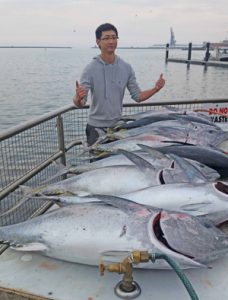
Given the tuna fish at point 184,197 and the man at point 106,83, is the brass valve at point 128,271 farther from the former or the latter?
the man at point 106,83

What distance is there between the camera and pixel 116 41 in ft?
13.8

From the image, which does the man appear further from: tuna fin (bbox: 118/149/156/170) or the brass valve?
the brass valve

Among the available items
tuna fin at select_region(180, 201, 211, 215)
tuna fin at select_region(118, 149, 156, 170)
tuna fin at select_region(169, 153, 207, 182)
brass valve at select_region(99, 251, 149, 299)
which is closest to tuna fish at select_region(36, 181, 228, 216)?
tuna fin at select_region(180, 201, 211, 215)

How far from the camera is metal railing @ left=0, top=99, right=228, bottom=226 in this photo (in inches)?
137

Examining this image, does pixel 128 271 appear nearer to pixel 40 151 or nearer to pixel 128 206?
pixel 128 206

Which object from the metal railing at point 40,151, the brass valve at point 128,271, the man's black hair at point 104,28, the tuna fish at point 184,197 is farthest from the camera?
the man's black hair at point 104,28

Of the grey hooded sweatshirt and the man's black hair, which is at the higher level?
the man's black hair

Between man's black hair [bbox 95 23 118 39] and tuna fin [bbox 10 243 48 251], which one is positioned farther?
man's black hair [bbox 95 23 118 39]

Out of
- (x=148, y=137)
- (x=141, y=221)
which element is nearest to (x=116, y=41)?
(x=148, y=137)

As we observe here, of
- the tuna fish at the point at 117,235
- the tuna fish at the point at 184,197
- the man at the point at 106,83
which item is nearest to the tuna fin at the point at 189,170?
the tuna fish at the point at 184,197

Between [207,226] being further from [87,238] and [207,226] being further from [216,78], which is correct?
[216,78]

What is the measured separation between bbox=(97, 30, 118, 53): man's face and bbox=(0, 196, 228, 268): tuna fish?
8.15 feet

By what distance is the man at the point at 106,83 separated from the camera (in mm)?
4195

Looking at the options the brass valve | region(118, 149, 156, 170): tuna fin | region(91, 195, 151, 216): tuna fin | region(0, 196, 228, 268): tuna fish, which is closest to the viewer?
the brass valve
